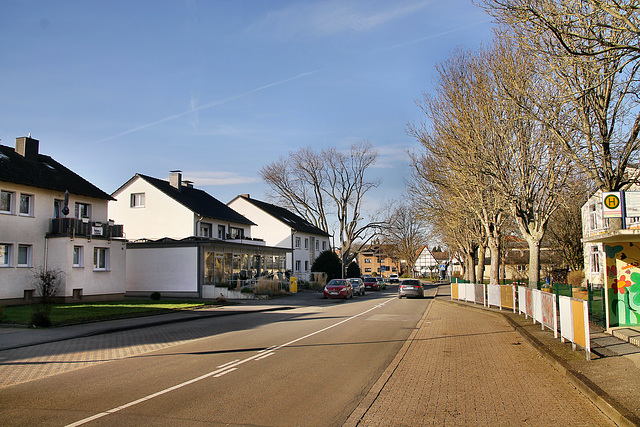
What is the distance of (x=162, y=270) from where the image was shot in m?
33.9

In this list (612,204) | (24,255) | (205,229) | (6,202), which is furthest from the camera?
(205,229)

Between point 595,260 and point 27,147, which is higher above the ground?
point 27,147

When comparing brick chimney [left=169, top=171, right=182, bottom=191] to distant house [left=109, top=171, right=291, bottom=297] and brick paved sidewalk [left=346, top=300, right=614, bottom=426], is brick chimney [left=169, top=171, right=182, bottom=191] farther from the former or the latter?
brick paved sidewalk [left=346, top=300, right=614, bottom=426]

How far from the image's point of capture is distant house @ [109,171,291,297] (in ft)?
109

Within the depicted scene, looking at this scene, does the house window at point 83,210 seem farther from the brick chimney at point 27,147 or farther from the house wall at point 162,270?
the house wall at point 162,270

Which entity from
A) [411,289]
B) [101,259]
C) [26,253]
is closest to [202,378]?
[26,253]

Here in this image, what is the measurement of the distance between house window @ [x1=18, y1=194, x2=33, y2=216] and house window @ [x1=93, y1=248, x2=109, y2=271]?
4.17 meters

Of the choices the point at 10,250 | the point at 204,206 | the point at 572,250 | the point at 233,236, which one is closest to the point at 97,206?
the point at 10,250

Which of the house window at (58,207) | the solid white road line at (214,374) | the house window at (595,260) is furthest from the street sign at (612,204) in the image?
the house window at (595,260)

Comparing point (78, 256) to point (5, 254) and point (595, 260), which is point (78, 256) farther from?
point (595, 260)

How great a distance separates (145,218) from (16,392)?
3464 cm

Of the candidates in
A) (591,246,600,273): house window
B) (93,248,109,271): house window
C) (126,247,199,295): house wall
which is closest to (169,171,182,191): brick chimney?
(126,247,199,295): house wall

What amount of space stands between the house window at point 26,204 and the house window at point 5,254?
203 centimetres

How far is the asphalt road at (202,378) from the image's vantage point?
259 inches
